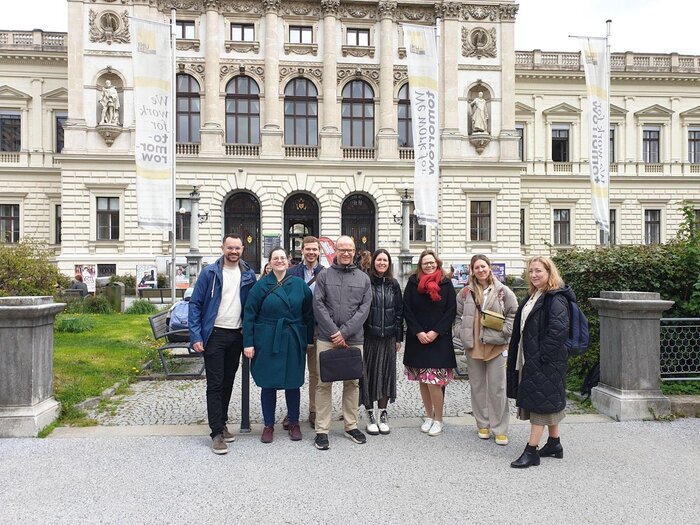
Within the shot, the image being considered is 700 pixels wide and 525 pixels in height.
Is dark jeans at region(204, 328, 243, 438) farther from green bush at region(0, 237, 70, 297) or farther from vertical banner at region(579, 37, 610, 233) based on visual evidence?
vertical banner at region(579, 37, 610, 233)

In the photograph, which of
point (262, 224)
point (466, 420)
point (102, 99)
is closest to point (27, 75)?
point (102, 99)

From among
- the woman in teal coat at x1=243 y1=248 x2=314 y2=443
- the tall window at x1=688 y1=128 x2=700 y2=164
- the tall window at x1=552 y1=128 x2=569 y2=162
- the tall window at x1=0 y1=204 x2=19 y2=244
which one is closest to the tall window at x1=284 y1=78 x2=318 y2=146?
the tall window at x1=552 y1=128 x2=569 y2=162

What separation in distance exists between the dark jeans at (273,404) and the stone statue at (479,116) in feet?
93.5

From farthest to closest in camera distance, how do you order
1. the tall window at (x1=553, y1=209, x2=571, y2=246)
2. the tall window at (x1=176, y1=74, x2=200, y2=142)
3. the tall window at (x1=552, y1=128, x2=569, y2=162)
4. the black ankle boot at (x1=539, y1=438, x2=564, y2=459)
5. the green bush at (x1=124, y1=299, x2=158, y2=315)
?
the tall window at (x1=552, y1=128, x2=569, y2=162) → the tall window at (x1=553, y1=209, x2=571, y2=246) → the tall window at (x1=176, y1=74, x2=200, y2=142) → the green bush at (x1=124, y1=299, x2=158, y2=315) → the black ankle boot at (x1=539, y1=438, x2=564, y2=459)

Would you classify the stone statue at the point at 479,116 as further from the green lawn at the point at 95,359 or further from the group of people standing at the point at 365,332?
the group of people standing at the point at 365,332

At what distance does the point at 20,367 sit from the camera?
18.6ft

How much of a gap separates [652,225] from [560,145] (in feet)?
30.7

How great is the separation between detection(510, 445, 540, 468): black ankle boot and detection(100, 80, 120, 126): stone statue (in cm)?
2975

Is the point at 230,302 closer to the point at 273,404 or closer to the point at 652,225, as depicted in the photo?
the point at 273,404

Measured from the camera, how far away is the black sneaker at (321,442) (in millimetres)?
5301

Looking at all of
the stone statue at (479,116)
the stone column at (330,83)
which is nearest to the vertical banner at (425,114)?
the stone column at (330,83)

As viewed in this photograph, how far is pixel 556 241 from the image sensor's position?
1480 inches

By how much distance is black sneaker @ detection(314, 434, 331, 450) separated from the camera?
17.4 feet

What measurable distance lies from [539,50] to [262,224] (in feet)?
79.4
